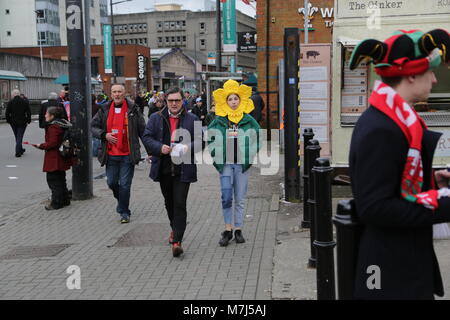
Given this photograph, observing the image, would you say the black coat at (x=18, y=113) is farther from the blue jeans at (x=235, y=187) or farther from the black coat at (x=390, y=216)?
the black coat at (x=390, y=216)

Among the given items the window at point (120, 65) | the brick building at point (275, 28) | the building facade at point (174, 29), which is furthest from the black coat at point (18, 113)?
the building facade at point (174, 29)

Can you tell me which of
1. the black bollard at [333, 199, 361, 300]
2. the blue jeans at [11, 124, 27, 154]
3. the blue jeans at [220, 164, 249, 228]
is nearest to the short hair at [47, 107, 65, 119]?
the blue jeans at [220, 164, 249, 228]

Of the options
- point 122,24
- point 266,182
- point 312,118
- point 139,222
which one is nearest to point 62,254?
point 139,222

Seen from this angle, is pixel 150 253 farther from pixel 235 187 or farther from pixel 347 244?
pixel 347 244

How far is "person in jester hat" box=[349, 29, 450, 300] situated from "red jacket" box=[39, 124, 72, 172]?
7.33 meters

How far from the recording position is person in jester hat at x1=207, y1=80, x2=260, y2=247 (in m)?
6.53

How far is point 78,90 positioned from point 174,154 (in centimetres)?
394

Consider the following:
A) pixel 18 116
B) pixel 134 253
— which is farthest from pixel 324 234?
pixel 18 116

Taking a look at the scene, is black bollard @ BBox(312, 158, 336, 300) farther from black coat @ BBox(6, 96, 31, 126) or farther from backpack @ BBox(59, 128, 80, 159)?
black coat @ BBox(6, 96, 31, 126)

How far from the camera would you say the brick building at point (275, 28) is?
1942cm

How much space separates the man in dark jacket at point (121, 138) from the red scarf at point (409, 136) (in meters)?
5.98

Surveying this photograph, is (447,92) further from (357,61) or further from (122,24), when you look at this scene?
(122,24)

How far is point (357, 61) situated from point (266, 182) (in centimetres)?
853

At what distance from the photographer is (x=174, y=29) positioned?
131875 mm
